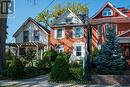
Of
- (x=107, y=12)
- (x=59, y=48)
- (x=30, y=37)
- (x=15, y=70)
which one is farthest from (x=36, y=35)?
(x=15, y=70)

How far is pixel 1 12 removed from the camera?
985 inches

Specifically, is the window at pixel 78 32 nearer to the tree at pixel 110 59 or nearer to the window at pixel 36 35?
the window at pixel 36 35

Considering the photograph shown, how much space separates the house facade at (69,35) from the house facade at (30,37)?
1.29 meters

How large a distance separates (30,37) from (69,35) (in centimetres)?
607

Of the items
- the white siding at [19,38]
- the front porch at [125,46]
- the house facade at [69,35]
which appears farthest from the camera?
the white siding at [19,38]

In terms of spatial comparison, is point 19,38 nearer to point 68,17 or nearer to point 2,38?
point 68,17

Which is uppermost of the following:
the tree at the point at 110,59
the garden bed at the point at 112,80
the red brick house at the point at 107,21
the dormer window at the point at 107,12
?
the dormer window at the point at 107,12

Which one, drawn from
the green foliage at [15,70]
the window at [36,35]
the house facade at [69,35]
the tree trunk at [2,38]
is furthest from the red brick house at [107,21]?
the green foliage at [15,70]

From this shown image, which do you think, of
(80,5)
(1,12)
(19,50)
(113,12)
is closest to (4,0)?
(1,12)

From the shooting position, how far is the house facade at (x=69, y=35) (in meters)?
41.7

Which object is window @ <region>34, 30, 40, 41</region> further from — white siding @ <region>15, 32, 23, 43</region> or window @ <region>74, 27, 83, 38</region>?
window @ <region>74, 27, 83, 38</region>

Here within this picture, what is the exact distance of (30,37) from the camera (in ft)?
147

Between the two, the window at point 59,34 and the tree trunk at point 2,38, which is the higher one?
the window at point 59,34

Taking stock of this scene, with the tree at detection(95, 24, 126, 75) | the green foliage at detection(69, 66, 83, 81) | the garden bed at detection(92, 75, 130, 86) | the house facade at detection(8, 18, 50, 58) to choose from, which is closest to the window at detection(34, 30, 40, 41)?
the house facade at detection(8, 18, 50, 58)
